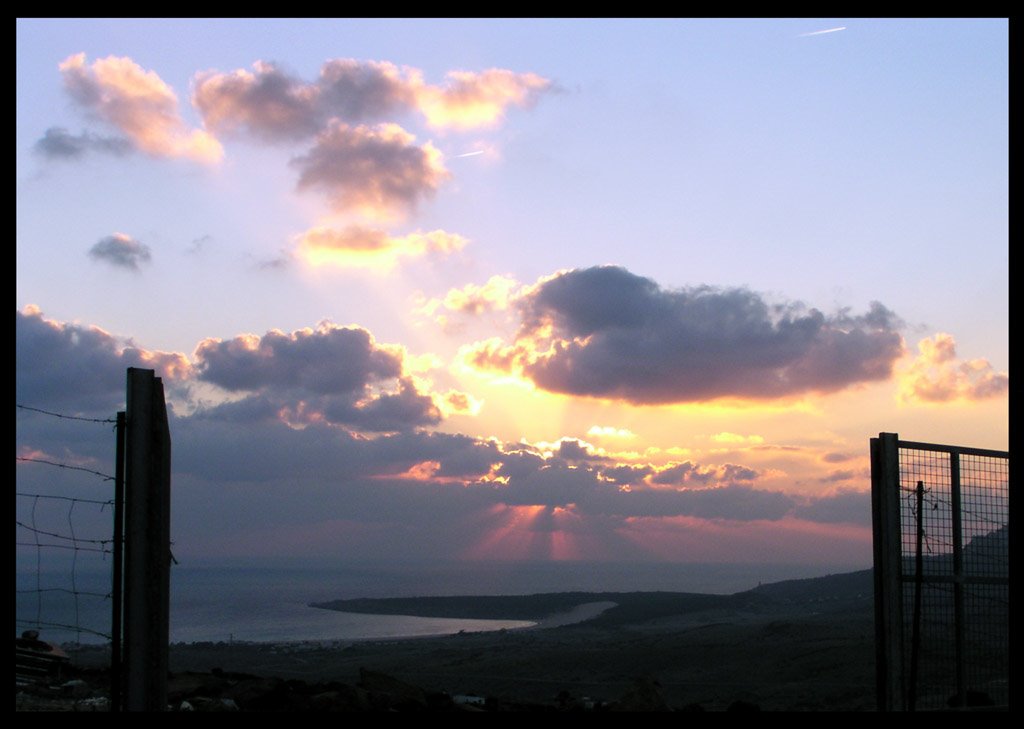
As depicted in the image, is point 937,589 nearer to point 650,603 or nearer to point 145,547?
point 145,547

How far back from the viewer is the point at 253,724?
181 inches

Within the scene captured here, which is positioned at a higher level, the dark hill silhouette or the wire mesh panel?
the wire mesh panel

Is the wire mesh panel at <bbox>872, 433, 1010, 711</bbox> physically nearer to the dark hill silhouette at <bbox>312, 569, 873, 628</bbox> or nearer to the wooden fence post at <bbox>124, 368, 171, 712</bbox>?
the wooden fence post at <bbox>124, 368, 171, 712</bbox>

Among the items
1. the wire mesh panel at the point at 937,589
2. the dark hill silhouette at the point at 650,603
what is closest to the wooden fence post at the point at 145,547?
the wire mesh panel at the point at 937,589

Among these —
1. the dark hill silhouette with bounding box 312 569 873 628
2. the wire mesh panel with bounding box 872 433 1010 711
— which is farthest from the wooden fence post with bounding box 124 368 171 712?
the dark hill silhouette with bounding box 312 569 873 628

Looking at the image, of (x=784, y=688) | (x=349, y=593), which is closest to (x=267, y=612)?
(x=349, y=593)

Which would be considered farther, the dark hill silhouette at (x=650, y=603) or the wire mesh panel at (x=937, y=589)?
the dark hill silhouette at (x=650, y=603)

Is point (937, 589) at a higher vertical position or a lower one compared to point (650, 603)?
higher

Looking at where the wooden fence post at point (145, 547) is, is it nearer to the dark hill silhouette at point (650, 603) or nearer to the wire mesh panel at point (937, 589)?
the wire mesh panel at point (937, 589)

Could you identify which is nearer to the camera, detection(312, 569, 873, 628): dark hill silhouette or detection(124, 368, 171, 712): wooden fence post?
detection(124, 368, 171, 712): wooden fence post

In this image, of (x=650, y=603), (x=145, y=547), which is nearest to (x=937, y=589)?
(x=145, y=547)
